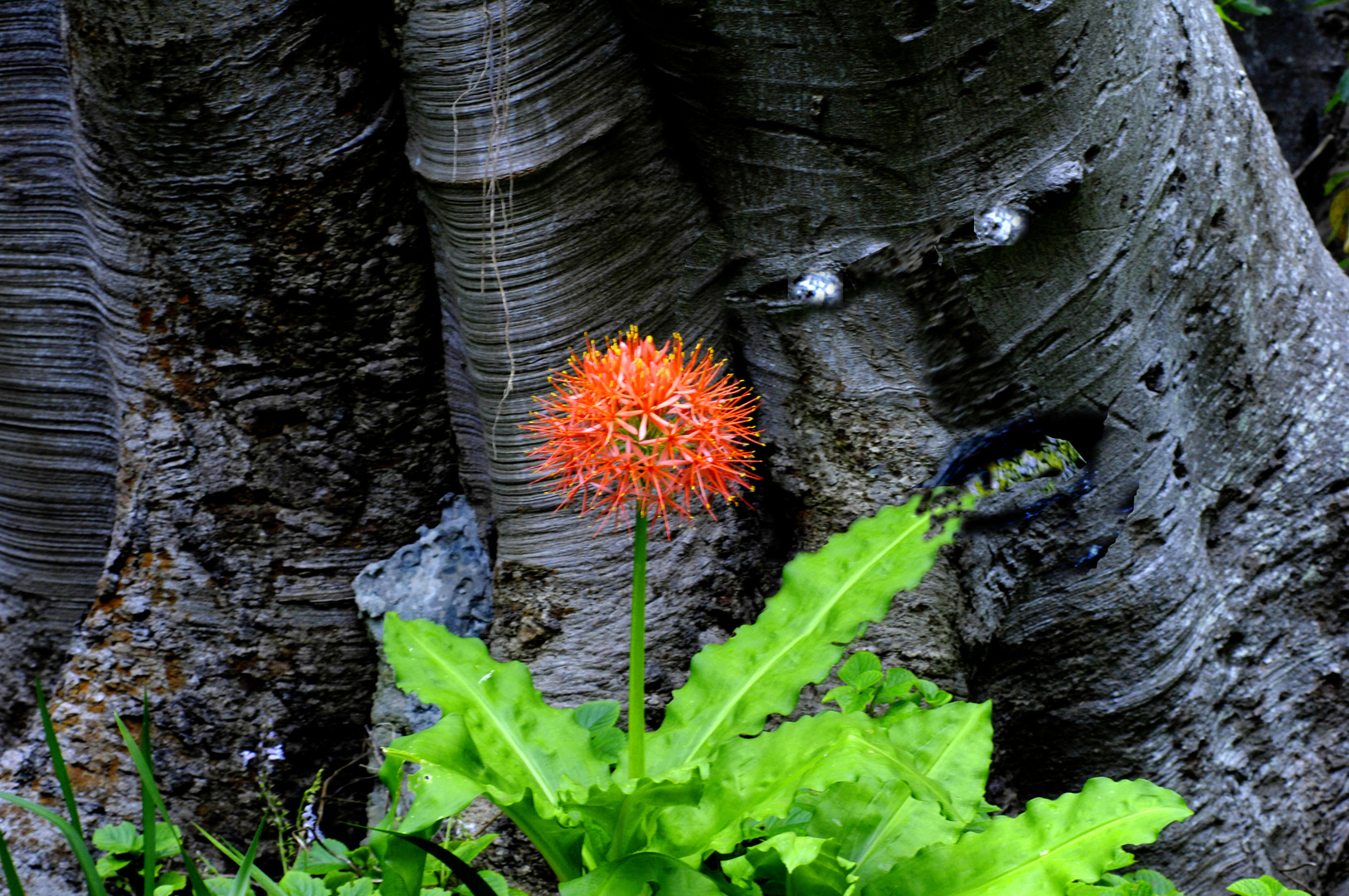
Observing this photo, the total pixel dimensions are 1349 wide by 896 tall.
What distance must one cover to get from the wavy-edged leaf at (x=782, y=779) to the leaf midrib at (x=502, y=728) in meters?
0.19

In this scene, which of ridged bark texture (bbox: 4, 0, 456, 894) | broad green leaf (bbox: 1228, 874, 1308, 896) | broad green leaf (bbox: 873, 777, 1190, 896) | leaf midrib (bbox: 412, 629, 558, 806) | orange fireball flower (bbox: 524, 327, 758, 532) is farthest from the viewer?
ridged bark texture (bbox: 4, 0, 456, 894)

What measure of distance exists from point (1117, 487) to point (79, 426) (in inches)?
91.2

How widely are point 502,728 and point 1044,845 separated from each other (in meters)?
0.77

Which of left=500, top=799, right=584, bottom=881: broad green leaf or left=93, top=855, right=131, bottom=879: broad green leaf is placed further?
left=93, top=855, right=131, bottom=879: broad green leaf

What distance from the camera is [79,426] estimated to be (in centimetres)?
230

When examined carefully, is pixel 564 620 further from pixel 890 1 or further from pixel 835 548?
pixel 890 1

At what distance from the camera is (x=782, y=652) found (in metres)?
1.43

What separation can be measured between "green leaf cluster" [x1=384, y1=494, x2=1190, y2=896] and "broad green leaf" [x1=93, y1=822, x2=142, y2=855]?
74 cm

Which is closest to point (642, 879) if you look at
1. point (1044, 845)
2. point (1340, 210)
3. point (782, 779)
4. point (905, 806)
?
point (782, 779)

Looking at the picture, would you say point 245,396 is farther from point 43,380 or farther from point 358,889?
point 358,889

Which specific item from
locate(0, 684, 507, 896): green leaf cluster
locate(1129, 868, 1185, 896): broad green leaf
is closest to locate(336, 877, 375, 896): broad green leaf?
locate(0, 684, 507, 896): green leaf cluster

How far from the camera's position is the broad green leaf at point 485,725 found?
51.1 inches

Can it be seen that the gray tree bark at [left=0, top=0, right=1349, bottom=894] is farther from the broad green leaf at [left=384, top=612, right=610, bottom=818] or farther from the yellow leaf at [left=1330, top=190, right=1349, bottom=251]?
the yellow leaf at [left=1330, top=190, right=1349, bottom=251]

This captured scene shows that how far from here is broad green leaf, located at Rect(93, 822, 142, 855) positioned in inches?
68.3
